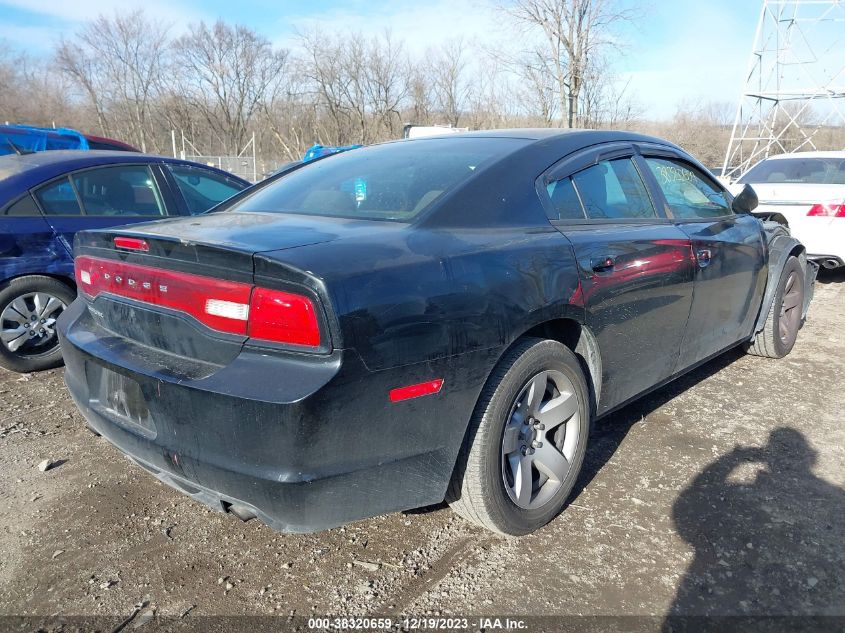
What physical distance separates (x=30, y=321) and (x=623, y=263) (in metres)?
3.86

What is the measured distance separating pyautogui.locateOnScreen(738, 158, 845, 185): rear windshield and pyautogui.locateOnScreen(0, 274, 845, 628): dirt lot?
5.50 metres

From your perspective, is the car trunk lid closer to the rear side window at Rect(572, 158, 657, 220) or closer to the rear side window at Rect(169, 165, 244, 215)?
the rear side window at Rect(572, 158, 657, 220)

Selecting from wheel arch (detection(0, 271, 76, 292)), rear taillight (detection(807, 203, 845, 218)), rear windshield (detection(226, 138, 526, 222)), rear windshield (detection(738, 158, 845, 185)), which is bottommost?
rear taillight (detection(807, 203, 845, 218))

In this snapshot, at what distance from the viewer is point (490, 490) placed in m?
2.22

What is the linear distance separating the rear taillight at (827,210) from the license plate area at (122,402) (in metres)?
7.08

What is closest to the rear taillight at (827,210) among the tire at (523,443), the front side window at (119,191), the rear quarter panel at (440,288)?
the tire at (523,443)

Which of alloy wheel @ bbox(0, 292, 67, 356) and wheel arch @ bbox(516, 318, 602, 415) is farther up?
wheel arch @ bbox(516, 318, 602, 415)

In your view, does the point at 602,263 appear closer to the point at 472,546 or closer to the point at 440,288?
the point at 440,288

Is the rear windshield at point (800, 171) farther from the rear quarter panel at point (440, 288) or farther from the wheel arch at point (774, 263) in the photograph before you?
the rear quarter panel at point (440, 288)

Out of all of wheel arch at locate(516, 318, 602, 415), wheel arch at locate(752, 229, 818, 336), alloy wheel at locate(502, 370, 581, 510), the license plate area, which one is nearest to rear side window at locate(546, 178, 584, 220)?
wheel arch at locate(516, 318, 602, 415)

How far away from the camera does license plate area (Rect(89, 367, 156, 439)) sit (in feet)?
6.74

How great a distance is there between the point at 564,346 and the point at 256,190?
68.6 inches

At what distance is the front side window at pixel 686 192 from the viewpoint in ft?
11.1

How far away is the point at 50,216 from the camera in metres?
4.34
